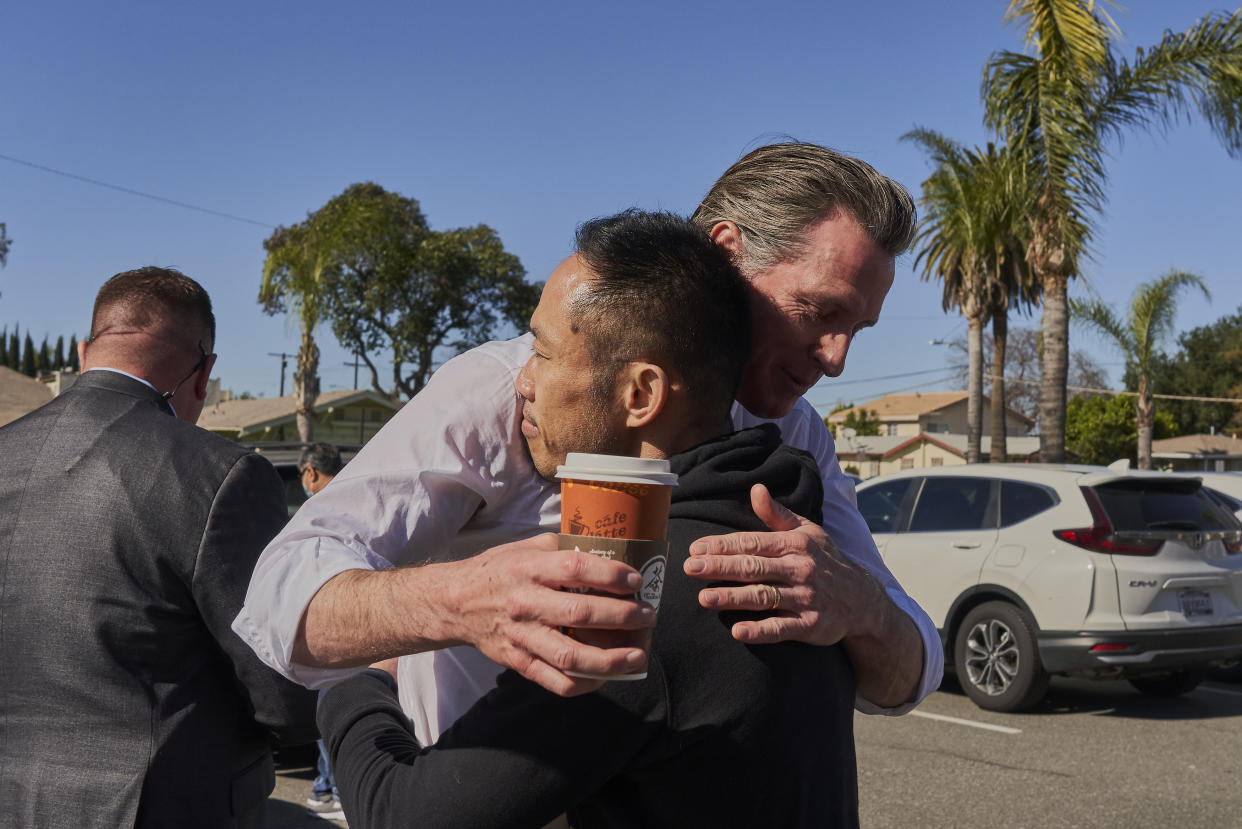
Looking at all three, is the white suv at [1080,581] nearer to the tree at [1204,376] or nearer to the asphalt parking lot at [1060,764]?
the asphalt parking lot at [1060,764]

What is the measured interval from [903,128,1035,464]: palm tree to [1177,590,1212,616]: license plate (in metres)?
6.98

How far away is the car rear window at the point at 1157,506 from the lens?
312 inches

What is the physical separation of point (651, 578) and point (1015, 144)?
13.9 m

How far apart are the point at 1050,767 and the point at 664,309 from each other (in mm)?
6147

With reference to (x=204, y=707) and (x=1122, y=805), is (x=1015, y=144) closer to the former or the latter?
(x=1122, y=805)

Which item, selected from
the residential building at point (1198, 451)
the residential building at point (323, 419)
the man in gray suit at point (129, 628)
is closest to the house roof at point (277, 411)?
the residential building at point (323, 419)

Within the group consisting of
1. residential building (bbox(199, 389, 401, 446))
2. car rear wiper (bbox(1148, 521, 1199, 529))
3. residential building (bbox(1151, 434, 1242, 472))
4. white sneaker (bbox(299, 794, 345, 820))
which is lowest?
white sneaker (bbox(299, 794, 345, 820))

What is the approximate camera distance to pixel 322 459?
7.27 metres

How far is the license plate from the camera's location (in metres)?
7.80

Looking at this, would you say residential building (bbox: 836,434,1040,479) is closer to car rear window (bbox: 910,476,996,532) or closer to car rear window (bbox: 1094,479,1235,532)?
car rear window (bbox: 910,476,996,532)

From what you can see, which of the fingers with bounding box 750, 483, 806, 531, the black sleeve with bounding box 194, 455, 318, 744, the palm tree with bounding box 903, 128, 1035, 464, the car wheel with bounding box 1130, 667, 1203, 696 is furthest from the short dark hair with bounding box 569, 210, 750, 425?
the palm tree with bounding box 903, 128, 1035, 464

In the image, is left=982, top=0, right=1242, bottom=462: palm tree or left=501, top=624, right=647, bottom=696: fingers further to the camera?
left=982, top=0, right=1242, bottom=462: palm tree

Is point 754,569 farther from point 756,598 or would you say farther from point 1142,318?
point 1142,318

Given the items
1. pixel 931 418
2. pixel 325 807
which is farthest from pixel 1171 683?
pixel 931 418
